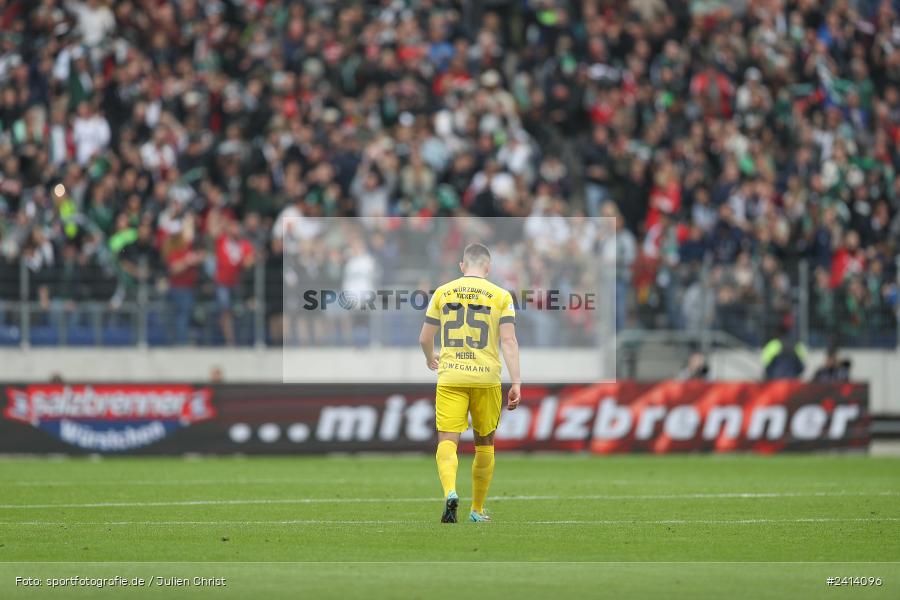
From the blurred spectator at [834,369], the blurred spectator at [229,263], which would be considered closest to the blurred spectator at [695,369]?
the blurred spectator at [834,369]

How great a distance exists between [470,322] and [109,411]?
11.6 m

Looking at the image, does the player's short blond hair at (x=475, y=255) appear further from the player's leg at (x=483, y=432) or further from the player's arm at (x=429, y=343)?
the player's leg at (x=483, y=432)

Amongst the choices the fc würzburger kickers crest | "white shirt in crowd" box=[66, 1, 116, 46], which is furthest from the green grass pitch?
"white shirt in crowd" box=[66, 1, 116, 46]

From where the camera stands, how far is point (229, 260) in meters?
24.9

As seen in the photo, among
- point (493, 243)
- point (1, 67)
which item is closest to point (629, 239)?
point (493, 243)

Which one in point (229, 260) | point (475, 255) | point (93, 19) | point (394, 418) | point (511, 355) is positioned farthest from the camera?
point (93, 19)

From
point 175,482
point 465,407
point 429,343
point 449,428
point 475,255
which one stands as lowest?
point 175,482

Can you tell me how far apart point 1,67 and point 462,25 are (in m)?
8.46

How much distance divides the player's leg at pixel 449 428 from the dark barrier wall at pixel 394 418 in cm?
1063

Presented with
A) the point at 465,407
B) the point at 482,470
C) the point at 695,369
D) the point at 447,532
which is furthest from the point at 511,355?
the point at 695,369

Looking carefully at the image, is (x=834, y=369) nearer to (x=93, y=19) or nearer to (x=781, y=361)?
(x=781, y=361)

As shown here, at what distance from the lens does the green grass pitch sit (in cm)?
987

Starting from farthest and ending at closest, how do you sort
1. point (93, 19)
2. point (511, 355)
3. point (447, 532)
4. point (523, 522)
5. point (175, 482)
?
1. point (93, 19)
2. point (175, 482)
3. point (523, 522)
4. point (511, 355)
5. point (447, 532)

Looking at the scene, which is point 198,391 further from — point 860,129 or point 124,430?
point 860,129
